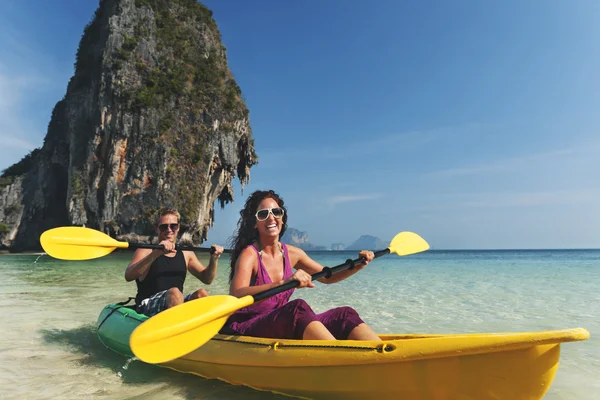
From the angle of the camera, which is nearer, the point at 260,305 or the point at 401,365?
the point at 401,365

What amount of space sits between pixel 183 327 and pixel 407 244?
9.91 ft

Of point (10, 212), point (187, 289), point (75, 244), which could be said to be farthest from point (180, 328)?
point (10, 212)

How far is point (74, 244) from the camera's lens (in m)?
Answer: 4.49

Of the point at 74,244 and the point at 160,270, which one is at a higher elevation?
the point at 74,244

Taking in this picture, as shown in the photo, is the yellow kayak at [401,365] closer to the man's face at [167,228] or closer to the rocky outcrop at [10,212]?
the man's face at [167,228]

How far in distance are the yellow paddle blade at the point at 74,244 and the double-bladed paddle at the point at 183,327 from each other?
2.24 metres

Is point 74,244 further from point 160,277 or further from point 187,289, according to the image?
point 187,289

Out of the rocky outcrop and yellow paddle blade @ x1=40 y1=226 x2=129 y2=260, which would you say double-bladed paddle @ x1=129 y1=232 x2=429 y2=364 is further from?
the rocky outcrop

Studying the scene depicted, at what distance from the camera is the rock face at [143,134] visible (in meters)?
22.9

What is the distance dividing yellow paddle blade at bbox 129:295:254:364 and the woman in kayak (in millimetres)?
227

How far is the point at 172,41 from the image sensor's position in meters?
25.7

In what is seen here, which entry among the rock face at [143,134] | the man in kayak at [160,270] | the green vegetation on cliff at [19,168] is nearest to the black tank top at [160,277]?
the man in kayak at [160,270]

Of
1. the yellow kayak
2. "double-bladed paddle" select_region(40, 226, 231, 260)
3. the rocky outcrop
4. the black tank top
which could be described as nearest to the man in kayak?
the black tank top

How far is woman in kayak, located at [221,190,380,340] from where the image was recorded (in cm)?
257
